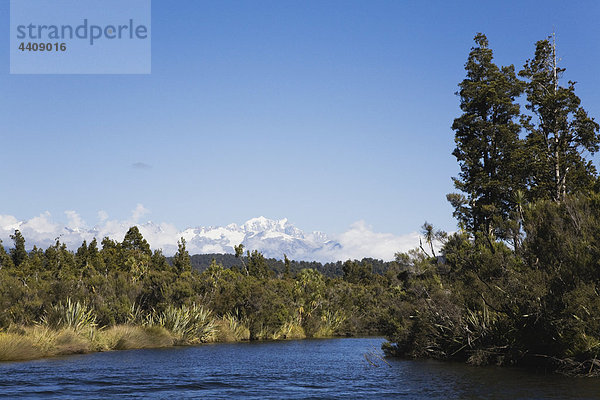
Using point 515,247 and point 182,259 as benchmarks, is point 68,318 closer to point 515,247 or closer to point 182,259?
point 515,247

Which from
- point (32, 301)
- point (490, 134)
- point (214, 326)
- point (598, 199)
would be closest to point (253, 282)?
point (214, 326)

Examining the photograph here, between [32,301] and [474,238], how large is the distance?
31.6 metres

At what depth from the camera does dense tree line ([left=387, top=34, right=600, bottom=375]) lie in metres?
26.0

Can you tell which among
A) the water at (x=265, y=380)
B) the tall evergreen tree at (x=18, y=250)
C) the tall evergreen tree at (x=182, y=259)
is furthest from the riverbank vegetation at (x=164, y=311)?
the tall evergreen tree at (x=18, y=250)

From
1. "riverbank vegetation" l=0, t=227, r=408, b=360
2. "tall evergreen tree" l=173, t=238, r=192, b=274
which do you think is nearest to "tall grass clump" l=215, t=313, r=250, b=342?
"riverbank vegetation" l=0, t=227, r=408, b=360

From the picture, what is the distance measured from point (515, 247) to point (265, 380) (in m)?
14.2

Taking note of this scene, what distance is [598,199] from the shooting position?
1087 inches

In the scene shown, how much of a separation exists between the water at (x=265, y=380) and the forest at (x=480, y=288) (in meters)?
1.81

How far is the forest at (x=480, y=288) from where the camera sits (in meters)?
26.9

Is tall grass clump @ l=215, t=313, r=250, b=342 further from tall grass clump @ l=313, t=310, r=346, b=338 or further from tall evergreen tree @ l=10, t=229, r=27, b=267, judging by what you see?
tall evergreen tree @ l=10, t=229, r=27, b=267

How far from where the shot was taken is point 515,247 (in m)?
30.7

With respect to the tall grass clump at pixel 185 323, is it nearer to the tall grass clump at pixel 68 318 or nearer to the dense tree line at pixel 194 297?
the dense tree line at pixel 194 297

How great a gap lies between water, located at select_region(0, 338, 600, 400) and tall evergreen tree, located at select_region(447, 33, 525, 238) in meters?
13.5

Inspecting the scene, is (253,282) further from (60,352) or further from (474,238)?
(474,238)
